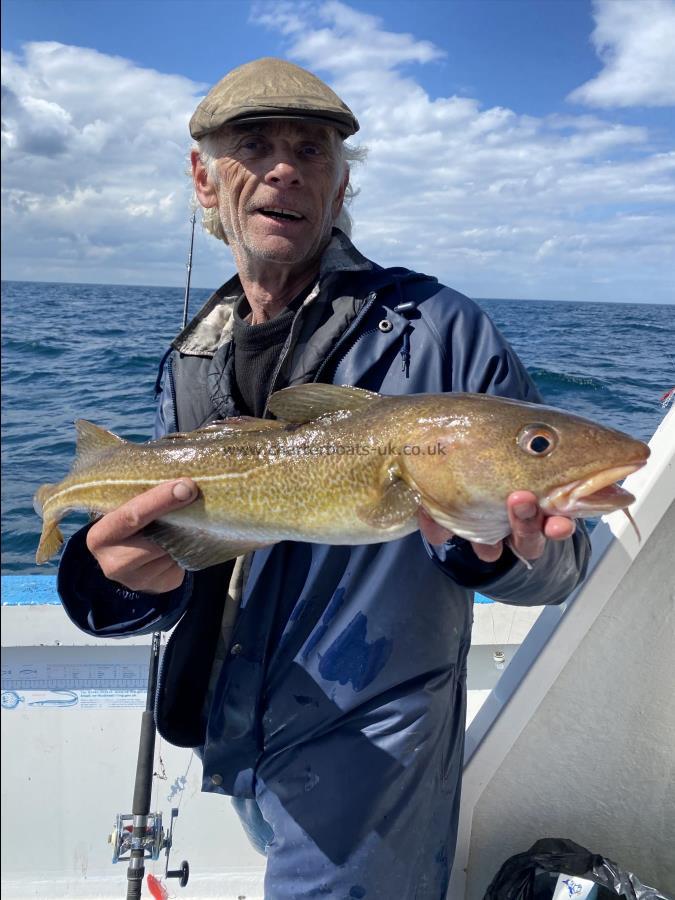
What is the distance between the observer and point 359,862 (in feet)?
7.70

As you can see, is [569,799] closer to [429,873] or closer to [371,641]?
[429,873]

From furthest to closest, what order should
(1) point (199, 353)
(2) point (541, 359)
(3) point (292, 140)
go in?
1. (2) point (541, 359)
2. (1) point (199, 353)
3. (3) point (292, 140)

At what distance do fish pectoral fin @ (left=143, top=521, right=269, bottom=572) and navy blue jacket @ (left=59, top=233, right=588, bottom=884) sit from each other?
0.89ft

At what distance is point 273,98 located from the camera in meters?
2.63

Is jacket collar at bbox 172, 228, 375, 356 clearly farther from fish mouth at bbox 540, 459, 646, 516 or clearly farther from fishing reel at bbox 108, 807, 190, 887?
fishing reel at bbox 108, 807, 190, 887

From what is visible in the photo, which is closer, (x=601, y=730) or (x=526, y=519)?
(x=526, y=519)

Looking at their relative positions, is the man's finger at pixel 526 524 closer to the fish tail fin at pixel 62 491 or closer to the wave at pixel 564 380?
the fish tail fin at pixel 62 491

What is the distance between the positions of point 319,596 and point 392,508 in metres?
0.60

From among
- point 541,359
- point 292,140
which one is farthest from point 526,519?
point 541,359

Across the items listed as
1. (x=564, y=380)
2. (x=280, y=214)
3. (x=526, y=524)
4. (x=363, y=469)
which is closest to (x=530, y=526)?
(x=526, y=524)

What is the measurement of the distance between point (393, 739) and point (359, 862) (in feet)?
1.43

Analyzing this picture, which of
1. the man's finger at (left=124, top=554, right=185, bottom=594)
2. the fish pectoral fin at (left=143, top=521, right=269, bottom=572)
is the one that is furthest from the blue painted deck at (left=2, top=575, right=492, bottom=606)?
the fish pectoral fin at (left=143, top=521, right=269, bottom=572)

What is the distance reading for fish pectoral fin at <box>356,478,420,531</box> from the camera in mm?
2021

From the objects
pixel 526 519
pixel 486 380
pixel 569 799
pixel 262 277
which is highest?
pixel 262 277
